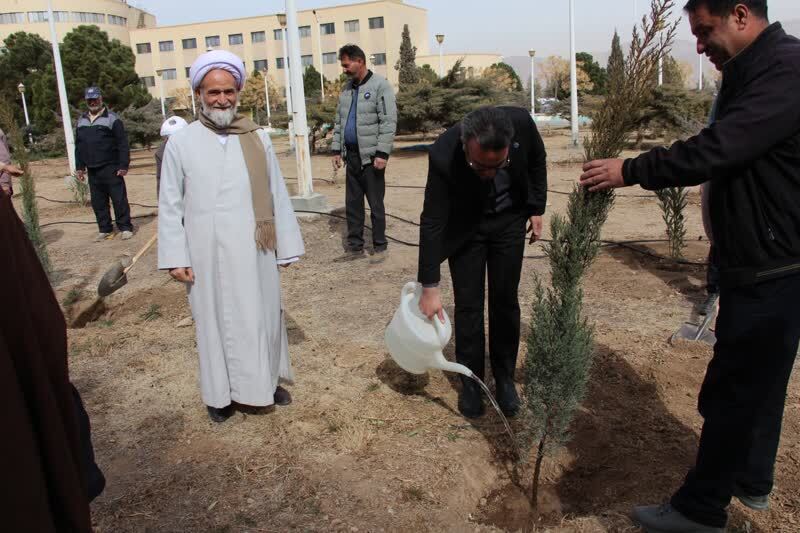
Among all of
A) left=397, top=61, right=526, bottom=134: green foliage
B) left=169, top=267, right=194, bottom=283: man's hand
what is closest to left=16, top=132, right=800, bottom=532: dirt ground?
left=169, top=267, right=194, bottom=283: man's hand

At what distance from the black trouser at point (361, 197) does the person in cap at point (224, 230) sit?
3045 mm

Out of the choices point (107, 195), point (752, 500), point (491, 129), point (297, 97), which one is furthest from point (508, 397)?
point (107, 195)

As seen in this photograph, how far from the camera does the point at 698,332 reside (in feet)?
14.6

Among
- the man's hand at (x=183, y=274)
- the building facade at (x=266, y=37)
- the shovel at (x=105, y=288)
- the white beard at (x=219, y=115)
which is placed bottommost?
the shovel at (x=105, y=288)

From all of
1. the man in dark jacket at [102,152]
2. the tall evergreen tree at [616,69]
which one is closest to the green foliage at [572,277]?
the tall evergreen tree at [616,69]

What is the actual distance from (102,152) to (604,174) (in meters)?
7.61

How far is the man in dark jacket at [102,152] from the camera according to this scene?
27.3ft

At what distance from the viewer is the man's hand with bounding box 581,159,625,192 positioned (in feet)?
7.90

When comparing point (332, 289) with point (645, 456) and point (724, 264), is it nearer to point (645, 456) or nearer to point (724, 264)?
point (645, 456)

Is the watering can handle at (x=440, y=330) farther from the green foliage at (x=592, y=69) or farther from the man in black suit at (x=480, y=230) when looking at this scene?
the green foliage at (x=592, y=69)

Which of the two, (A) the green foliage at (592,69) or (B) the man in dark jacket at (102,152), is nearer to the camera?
(B) the man in dark jacket at (102,152)

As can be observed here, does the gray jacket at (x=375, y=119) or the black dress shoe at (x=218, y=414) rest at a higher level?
the gray jacket at (x=375, y=119)

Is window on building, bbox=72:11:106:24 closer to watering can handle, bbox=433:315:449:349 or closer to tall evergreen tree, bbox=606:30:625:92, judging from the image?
watering can handle, bbox=433:315:449:349

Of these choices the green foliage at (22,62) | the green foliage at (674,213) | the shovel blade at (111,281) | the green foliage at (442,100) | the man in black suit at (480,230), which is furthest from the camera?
the green foliage at (22,62)
